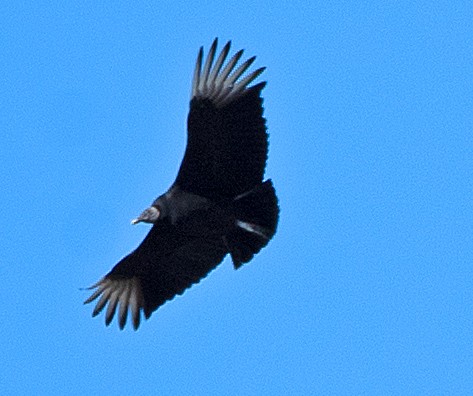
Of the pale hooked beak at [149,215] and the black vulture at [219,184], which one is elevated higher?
the black vulture at [219,184]

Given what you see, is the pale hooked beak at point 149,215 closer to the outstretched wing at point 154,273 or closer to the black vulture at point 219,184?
the black vulture at point 219,184

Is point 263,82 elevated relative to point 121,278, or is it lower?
elevated

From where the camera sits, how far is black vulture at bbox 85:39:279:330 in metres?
13.6

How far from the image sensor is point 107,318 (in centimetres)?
1466

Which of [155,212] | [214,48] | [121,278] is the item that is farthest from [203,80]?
[121,278]

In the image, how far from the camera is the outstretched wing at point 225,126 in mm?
13539

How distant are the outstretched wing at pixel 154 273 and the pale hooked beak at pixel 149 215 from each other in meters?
0.37

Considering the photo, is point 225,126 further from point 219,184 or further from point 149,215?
point 149,215

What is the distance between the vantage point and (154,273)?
14.8m

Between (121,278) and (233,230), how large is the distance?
4.61 ft

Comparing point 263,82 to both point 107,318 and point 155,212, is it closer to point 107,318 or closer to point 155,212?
point 155,212

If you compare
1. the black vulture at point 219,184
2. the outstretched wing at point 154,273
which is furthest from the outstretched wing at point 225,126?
the outstretched wing at point 154,273

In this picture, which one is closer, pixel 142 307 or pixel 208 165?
pixel 208 165

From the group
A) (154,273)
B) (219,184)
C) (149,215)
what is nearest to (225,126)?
(219,184)
